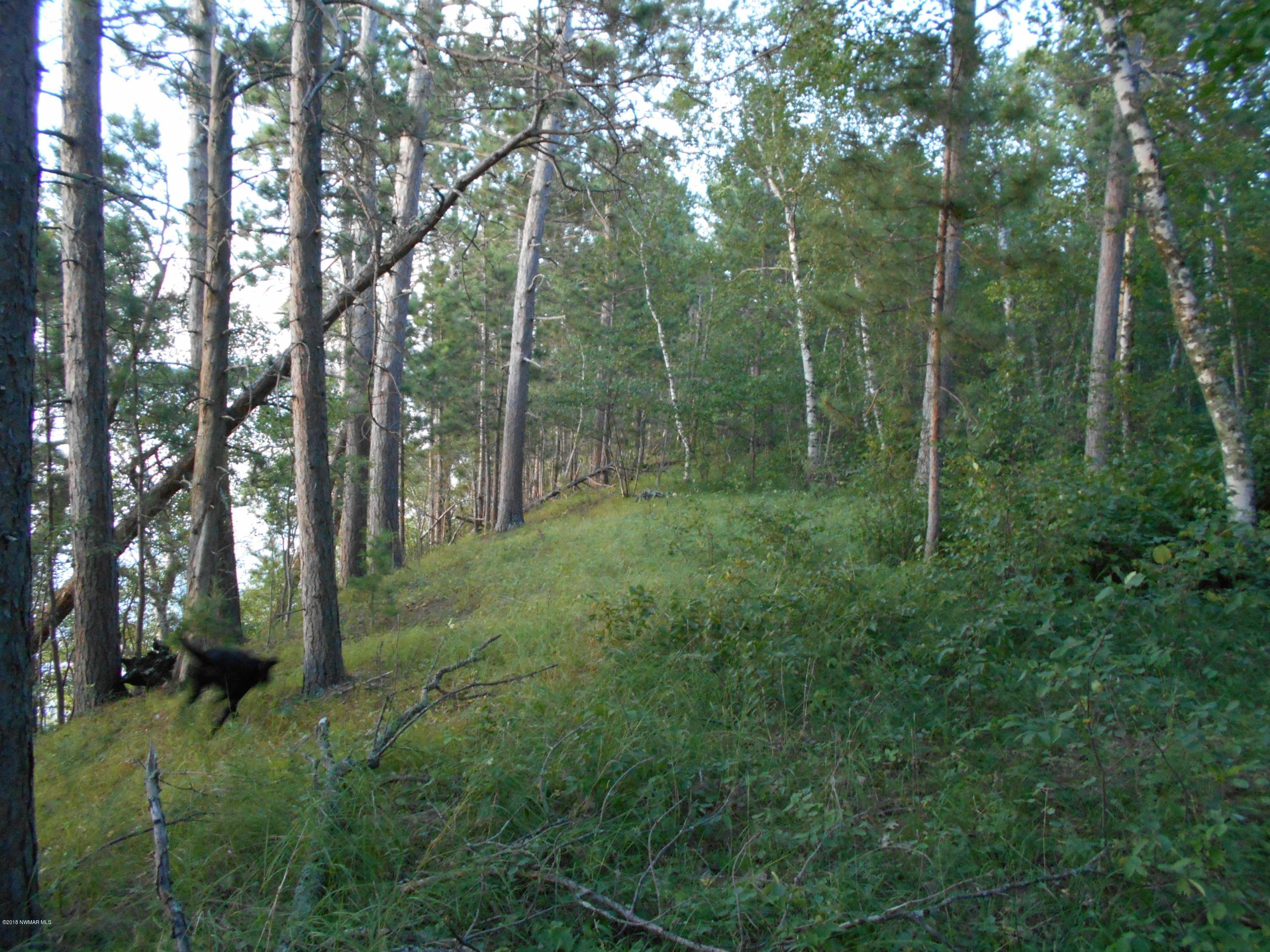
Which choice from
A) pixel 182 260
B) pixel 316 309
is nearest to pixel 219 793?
pixel 316 309

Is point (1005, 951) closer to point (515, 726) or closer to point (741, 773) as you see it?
point (741, 773)

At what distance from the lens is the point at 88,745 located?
6.91 metres

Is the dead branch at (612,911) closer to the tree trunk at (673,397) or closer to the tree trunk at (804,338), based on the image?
the tree trunk at (804,338)

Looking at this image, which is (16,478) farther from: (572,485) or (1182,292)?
(572,485)

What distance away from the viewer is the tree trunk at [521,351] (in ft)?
49.2

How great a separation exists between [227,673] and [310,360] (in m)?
2.80

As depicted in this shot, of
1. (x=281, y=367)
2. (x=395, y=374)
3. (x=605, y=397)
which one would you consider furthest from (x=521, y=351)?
(x=281, y=367)

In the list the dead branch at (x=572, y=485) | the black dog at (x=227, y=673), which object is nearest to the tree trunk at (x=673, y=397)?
the dead branch at (x=572, y=485)

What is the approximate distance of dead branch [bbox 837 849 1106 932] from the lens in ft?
8.70

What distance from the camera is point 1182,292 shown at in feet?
20.8

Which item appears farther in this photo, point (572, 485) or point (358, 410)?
point (572, 485)

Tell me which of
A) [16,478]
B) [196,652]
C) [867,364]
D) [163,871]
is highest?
[867,364]

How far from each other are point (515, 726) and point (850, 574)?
3.05 meters

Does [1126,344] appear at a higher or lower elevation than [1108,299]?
lower
